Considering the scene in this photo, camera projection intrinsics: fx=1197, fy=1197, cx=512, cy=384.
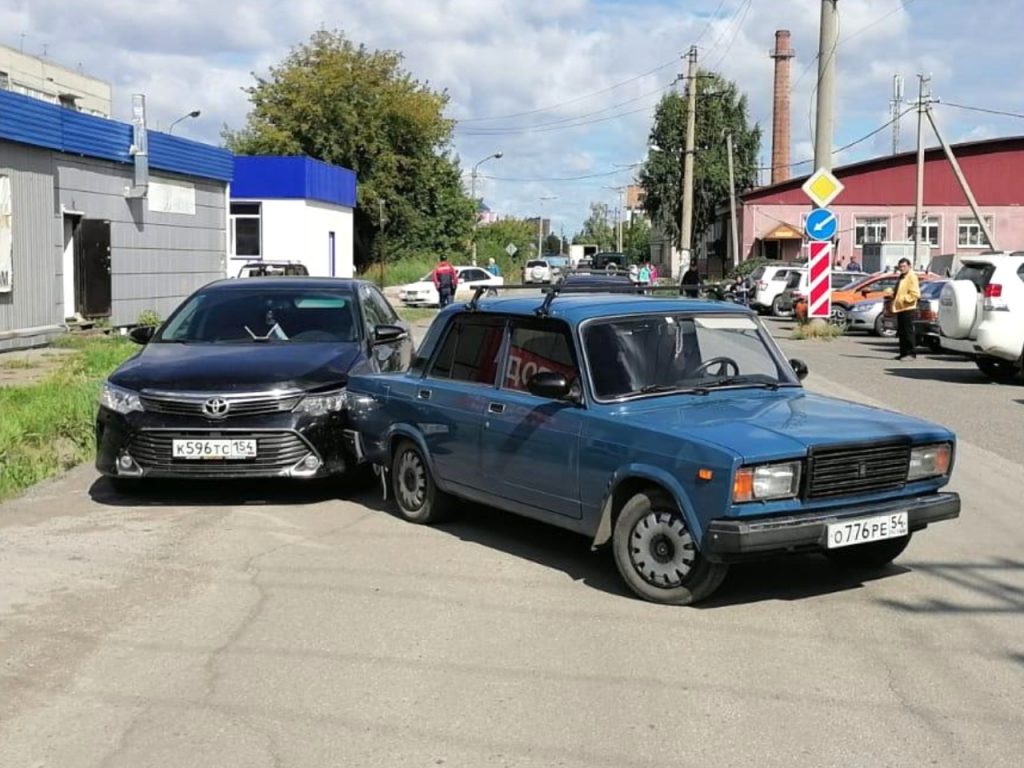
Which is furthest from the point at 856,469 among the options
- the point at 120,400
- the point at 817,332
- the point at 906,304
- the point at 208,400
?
the point at 817,332

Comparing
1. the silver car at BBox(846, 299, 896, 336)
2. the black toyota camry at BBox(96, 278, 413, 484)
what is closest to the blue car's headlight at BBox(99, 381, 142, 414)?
the black toyota camry at BBox(96, 278, 413, 484)

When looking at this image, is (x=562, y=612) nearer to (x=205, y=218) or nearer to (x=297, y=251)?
(x=205, y=218)

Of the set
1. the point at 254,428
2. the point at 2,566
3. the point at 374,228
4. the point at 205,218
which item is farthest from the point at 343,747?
the point at 374,228

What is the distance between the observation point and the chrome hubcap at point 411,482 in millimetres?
7953

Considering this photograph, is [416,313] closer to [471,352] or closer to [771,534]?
[471,352]

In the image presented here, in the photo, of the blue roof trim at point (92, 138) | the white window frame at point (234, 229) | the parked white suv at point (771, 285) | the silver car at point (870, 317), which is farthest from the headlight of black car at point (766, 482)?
the white window frame at point (234, 229)

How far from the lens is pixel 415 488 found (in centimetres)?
802

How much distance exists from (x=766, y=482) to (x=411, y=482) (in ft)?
10.1

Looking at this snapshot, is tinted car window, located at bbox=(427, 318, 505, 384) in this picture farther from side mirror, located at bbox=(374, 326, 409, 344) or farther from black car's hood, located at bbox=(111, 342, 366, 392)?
side mirror, located at bbox=(374, 326, 409, 344)

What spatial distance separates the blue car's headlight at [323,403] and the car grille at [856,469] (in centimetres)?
399

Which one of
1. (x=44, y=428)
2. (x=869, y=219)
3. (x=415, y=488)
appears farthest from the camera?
(x=869, y=219)

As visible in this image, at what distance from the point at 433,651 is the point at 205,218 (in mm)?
25567

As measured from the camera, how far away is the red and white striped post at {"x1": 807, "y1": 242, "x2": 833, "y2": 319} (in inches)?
954

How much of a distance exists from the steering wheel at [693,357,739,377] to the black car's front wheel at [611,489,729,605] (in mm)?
1096
